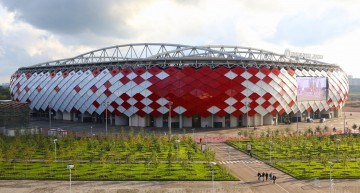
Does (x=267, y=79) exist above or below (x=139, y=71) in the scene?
below

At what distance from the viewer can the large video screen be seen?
3214 inches

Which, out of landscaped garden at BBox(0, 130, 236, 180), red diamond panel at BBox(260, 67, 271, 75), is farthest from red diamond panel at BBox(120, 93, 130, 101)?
red diamond panel at BBox(260, 67, 271, 75)

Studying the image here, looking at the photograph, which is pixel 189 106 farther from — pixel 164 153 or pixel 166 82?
pixel 164 153

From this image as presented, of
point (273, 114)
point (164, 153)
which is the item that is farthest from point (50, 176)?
point (273, 114)

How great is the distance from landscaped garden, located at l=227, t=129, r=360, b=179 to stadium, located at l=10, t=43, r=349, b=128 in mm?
15782

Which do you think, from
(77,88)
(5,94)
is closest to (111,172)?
(77,88)

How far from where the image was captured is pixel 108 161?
43.9 meters

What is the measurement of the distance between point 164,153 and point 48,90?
5924 centimetres

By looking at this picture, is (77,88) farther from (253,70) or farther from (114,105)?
(253,70)

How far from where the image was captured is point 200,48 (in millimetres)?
92500

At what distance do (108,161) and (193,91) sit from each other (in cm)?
3511

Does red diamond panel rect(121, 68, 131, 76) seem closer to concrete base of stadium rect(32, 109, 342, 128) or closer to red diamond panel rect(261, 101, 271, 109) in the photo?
concrete base of stadium rect(32, 109, 342, 128)

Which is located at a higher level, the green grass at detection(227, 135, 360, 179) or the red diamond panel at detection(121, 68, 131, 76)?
the red diamond panel at detection(121, 68, 131, 76)

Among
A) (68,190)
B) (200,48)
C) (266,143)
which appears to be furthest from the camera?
(200,48)
